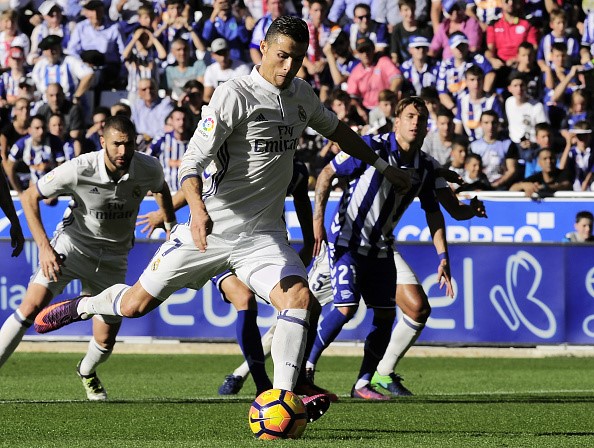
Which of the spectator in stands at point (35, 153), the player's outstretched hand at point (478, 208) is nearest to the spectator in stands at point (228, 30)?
the spectator in stands at point (35, 153)

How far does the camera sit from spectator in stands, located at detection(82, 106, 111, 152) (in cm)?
1808

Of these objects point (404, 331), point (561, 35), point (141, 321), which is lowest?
point (141, 321)

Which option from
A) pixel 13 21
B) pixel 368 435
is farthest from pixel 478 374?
pixel 13 21

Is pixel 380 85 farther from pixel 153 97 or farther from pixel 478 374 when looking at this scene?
pixel 478 374

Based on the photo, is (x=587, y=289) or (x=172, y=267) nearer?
(x=172, y=267)

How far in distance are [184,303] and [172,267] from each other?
809 centimetres

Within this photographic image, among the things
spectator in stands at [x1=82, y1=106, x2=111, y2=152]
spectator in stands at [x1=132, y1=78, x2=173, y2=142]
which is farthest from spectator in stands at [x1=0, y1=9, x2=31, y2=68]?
spectator in stands at [x1=82, y1=106, x2=111, y2=152]

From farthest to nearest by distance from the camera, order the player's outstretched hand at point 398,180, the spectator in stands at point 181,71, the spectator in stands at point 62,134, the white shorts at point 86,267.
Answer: the spectator in stands at point 181,71, the spectator in stands at point 62,134, the white shorts at point 86,267, the player's outstretched hand at point 398,180

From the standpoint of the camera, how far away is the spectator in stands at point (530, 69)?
59.3 feet

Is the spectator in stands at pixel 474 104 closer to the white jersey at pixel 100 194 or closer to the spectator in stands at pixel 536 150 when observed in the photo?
the spectator in stands at pixel 536 150

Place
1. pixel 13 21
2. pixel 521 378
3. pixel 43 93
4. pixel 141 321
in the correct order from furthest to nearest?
pixel 13 21, pixel 43 93, pixel 141 321, pixel 521 378

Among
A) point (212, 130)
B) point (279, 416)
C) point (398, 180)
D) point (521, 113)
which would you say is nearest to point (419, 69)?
point (521, 113)

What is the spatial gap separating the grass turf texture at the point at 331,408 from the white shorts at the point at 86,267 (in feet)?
2.97

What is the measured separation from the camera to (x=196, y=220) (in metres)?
6.95
